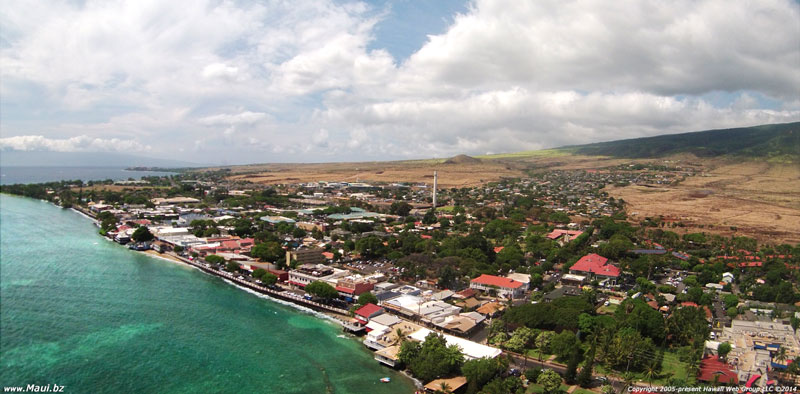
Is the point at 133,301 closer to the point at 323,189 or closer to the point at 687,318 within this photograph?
the point at 687,318

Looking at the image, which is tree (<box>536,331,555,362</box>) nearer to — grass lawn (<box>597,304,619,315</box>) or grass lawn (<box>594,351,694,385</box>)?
grass lawn (<box>594,351,694,385</box>)

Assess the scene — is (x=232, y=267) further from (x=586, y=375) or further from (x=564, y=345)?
(x=586, y=375)

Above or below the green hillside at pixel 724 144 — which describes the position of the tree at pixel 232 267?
below

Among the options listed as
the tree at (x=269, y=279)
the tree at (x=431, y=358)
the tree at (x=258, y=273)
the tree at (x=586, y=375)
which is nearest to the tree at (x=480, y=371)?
the tree at (x=431, y=358)

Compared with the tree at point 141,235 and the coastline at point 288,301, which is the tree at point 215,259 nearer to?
the coastline at point 288,301

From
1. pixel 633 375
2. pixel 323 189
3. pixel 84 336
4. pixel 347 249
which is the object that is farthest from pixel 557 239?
pixel 323 189

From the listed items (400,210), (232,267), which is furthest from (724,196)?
(232,267)

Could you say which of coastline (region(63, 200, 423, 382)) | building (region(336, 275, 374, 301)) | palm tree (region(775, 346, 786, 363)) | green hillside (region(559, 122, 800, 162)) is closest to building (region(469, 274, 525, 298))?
building (region(336, 275, 374, 301))
